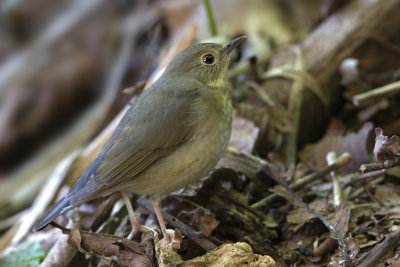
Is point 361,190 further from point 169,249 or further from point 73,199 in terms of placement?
point 73,199

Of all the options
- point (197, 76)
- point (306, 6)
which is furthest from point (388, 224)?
point (306, 6)

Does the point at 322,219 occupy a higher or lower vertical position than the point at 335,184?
lower

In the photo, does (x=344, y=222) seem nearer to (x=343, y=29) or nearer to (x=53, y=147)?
(x=343, y=29)

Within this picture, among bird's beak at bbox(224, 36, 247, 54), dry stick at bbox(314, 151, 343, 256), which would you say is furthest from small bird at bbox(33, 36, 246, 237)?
dry stick at bbox(314, 151, 343, 256)

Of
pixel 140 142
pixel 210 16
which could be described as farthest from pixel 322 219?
pixel 210 16

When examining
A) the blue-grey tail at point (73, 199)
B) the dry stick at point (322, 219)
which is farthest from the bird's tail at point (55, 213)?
the dry stick at point (322, 219)

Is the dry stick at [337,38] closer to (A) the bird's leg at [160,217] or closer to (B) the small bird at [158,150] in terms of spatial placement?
(B) the small bird at [158,150]
